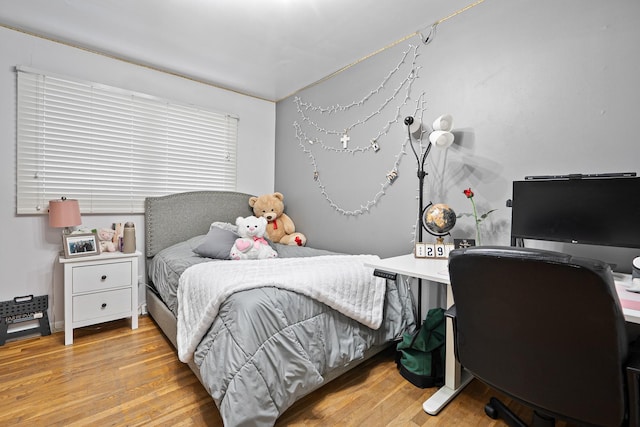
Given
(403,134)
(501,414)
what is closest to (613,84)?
(403,134)

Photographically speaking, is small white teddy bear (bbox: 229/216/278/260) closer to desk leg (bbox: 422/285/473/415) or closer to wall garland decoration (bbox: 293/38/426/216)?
wall garland decoration (bbox: 293/38/426/216)

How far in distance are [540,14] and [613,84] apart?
1.86 feet

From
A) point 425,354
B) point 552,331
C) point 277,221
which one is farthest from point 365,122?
point 552,331

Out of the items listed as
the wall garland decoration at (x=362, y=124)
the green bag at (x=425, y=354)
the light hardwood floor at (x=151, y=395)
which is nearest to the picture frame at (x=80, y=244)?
the light hardwood floor at (x=151, y=395)

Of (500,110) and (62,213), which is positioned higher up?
(500,110)

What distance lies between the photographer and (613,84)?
1474 millimetres

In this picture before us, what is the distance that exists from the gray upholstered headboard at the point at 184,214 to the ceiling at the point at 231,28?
126cm

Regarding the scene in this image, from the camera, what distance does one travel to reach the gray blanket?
129cm

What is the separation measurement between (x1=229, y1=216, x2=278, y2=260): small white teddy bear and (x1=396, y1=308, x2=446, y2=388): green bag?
1266 millimetres

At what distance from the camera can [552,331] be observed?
0.89 meters

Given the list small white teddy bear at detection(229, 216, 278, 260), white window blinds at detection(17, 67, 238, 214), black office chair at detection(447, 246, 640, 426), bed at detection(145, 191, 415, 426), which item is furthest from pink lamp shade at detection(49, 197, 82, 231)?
black office chair at detection(447, 246, 640, 426)

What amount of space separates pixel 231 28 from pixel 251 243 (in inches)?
64.7

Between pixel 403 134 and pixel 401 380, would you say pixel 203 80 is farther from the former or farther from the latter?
pixel 401 380

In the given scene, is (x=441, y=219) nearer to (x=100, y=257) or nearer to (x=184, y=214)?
(x=184, y=214)
